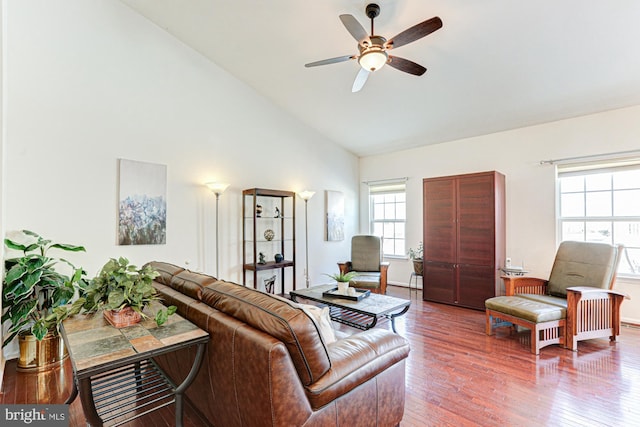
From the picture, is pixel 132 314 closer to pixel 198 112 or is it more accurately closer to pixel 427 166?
pixel 198 112

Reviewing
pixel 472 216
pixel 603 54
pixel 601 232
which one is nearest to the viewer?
pixel 603 54

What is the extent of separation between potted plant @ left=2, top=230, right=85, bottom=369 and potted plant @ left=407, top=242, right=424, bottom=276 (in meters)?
4.37

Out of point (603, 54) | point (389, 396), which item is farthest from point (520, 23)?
point (389, 396)

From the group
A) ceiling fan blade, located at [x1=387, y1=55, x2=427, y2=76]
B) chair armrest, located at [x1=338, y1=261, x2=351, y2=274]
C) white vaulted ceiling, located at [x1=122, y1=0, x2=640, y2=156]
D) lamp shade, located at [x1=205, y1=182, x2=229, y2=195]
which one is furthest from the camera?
chair armrest, located at [x1=338, y1=261, x2=351, y2=274]

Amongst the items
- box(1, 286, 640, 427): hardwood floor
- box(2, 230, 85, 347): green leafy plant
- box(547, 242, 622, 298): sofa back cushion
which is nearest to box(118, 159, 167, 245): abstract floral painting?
box(2, 230, 85, 347): green leafy plant

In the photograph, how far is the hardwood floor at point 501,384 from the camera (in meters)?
1.97

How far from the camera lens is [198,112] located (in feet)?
13.1

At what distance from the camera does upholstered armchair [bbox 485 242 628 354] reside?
116 inches

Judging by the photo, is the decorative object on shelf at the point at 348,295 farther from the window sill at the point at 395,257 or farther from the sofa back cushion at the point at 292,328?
the window sill at the point at 395,257

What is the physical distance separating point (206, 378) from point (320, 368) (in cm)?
72

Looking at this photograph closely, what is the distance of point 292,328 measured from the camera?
1313 millimetres

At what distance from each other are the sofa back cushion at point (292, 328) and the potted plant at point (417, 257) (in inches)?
153

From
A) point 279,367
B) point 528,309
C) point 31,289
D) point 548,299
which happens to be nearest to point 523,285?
point 548,299

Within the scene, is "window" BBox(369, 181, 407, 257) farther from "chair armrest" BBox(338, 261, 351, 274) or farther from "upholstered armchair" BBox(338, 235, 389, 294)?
"chair armrest" BBox(338, 261, 351, 274)
